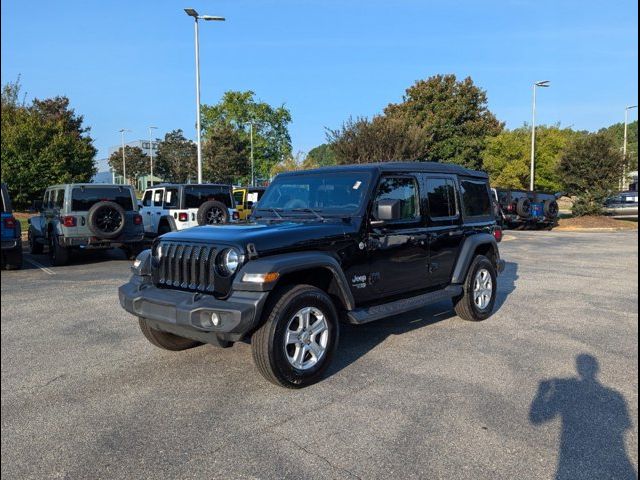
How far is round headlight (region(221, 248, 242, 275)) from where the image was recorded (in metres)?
4.15

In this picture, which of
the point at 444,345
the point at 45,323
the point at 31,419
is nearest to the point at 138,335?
the point at 45,323

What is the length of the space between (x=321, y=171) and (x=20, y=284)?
612 centimetres

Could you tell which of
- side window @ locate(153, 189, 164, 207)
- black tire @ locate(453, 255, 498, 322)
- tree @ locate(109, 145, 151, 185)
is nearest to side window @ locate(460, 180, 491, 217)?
black tire @ locate(453, 255, 498, 322)

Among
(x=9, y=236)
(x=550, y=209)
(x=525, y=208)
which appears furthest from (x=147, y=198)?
(x=550, y=209)

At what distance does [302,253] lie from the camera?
14.4 feet

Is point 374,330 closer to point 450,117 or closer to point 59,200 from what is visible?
point 59,200

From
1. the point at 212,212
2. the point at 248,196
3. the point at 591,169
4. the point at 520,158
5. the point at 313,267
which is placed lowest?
the point at 313,267

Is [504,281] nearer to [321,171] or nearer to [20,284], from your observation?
[321,171]

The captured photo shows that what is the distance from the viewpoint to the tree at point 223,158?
54.4 metres

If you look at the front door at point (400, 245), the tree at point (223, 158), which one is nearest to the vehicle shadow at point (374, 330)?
the front door at point (400, 245)

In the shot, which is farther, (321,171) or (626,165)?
(626,165)

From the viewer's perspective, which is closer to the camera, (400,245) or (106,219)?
(400,245)

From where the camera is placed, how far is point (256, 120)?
64.5 meters

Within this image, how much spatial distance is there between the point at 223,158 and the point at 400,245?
1991 inches
